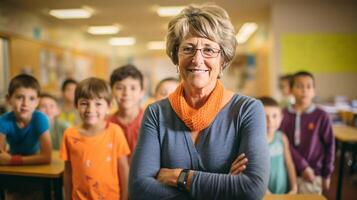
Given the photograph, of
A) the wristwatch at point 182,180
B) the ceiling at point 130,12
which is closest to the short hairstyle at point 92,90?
the wristwatch at point 182,180

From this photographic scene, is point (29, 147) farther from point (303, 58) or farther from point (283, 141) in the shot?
point (303, 58)

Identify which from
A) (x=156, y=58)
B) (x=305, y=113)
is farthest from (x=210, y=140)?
(x=156, y=58)

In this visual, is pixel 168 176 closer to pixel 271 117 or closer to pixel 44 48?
pixel 271 117

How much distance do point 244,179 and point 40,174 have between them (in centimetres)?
152

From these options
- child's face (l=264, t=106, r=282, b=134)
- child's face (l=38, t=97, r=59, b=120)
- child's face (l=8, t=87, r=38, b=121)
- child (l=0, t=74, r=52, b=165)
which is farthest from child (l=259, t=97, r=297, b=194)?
child's face (l=38, t=97, r=59, b=120)

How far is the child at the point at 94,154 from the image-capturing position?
179 cm

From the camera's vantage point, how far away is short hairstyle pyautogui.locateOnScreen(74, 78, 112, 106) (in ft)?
6.35

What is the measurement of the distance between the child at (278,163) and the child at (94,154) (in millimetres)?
1008

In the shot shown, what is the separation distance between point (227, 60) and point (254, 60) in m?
8.29

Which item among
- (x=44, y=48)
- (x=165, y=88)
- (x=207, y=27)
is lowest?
(x=165, y=88)

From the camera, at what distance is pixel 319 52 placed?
591 cm

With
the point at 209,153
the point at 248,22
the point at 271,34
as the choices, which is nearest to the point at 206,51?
the point at 209,153

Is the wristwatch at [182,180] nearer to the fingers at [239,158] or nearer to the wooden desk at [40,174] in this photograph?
the fingers at [239,158]

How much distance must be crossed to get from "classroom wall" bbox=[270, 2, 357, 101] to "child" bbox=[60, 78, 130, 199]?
4862 mm
